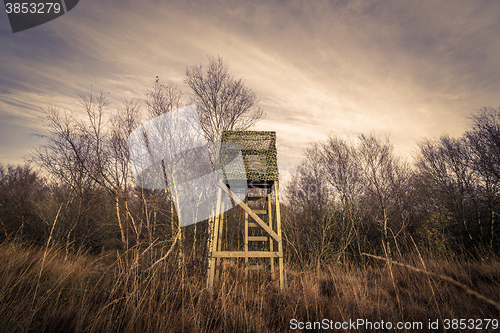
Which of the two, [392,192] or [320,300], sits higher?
[392,192]

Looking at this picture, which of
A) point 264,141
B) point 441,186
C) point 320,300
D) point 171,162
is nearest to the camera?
point 320,300

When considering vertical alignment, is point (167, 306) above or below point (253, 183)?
below

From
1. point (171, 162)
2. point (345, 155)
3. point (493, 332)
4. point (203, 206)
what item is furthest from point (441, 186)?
point (171, 162)

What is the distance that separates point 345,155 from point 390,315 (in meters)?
11.7

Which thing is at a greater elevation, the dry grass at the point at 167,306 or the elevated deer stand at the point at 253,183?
the elevated deer stand at the point at 253,183

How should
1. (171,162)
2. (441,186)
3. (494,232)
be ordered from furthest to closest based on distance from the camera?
(441,186), (494,232), (171,162)

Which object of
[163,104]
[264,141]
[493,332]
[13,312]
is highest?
[163,104]

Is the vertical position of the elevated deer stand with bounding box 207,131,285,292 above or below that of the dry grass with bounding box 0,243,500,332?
above

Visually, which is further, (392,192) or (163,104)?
(392,192)

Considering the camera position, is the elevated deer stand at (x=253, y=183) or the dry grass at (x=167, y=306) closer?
the dry grass at (x=167, y=306)

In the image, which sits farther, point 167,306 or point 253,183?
point 253,183

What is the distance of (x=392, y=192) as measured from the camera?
13703 mm

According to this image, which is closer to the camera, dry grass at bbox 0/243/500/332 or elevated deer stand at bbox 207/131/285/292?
dry grass at bbox 0/243/500/332

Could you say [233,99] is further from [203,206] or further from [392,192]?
[392,192]
